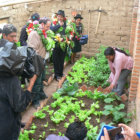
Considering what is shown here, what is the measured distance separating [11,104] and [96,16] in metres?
7.02

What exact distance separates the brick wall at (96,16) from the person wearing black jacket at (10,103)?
19.4 feet

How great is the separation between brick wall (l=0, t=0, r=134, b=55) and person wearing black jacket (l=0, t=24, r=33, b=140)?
5.92 metres

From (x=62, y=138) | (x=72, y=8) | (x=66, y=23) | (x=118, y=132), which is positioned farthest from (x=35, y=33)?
(x=72, y=8)

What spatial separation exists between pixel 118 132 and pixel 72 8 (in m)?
7.26

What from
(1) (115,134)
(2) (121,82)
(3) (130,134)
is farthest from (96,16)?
(3) (130,134)

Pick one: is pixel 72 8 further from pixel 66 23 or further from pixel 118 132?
pixel 118 132

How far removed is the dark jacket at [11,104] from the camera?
93.2 inches

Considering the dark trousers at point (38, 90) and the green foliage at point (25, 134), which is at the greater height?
the dark trousers at point (38, 90)

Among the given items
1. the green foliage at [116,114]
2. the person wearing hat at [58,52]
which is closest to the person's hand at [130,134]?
the green foliage at [116,114]

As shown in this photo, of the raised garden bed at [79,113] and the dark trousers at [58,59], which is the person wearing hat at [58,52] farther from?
the raised garden bed at [79,113]

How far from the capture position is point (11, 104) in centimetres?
244

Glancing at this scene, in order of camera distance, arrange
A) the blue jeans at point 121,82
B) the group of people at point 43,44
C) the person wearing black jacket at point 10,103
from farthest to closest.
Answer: the blue jeans at point 121,82
the group of people at point 43,44
the person wearing black jacket at point 10,103

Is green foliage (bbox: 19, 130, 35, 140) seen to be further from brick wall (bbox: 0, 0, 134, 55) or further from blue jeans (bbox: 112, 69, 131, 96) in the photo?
brick wall (bbox: 0, 0, 134, 55)

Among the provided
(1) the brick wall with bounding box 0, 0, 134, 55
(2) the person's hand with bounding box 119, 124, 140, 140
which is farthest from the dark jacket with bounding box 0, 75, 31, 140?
(1) the brick wall with bounding box 0, 0, 134, 55
